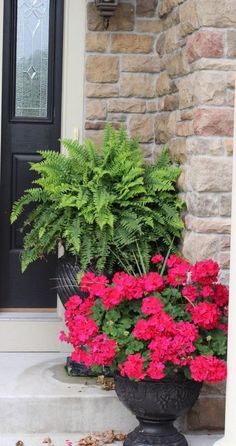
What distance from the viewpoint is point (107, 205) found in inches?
196

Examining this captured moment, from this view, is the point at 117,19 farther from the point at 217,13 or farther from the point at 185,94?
the point at 217,13

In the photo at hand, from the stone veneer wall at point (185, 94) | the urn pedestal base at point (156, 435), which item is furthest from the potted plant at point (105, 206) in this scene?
the urn pedestal base at point (156, 435)

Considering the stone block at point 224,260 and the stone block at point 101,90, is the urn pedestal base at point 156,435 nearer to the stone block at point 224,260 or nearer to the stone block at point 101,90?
the stone block at point 224,260

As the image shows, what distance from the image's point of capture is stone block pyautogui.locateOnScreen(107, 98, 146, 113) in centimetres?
578

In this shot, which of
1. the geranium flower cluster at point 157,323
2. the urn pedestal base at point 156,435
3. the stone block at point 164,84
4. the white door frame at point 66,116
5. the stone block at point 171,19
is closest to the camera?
the geranium flower cluster at point 157,323

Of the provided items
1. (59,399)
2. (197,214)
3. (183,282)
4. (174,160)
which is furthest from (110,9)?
(59,399)

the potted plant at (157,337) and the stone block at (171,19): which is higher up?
the stone block at (171,19)

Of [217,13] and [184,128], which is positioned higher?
[217,13]

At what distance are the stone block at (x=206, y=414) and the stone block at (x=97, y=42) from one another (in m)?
2.26

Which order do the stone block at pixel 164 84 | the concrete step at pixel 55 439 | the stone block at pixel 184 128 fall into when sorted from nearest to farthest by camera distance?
the concrete step at pixel 55 439 → the stone block at pixel 184 128 → the stone block at pixel 164 84

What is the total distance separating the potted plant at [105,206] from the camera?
Result: 5016 millimetres

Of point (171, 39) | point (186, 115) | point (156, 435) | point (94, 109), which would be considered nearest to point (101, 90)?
point (94, 109)

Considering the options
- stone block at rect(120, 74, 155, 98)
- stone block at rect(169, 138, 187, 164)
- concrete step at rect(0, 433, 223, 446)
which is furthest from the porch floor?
stone block at rect(120, 74, 155, 98)

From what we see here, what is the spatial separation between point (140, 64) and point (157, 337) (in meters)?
2.16
